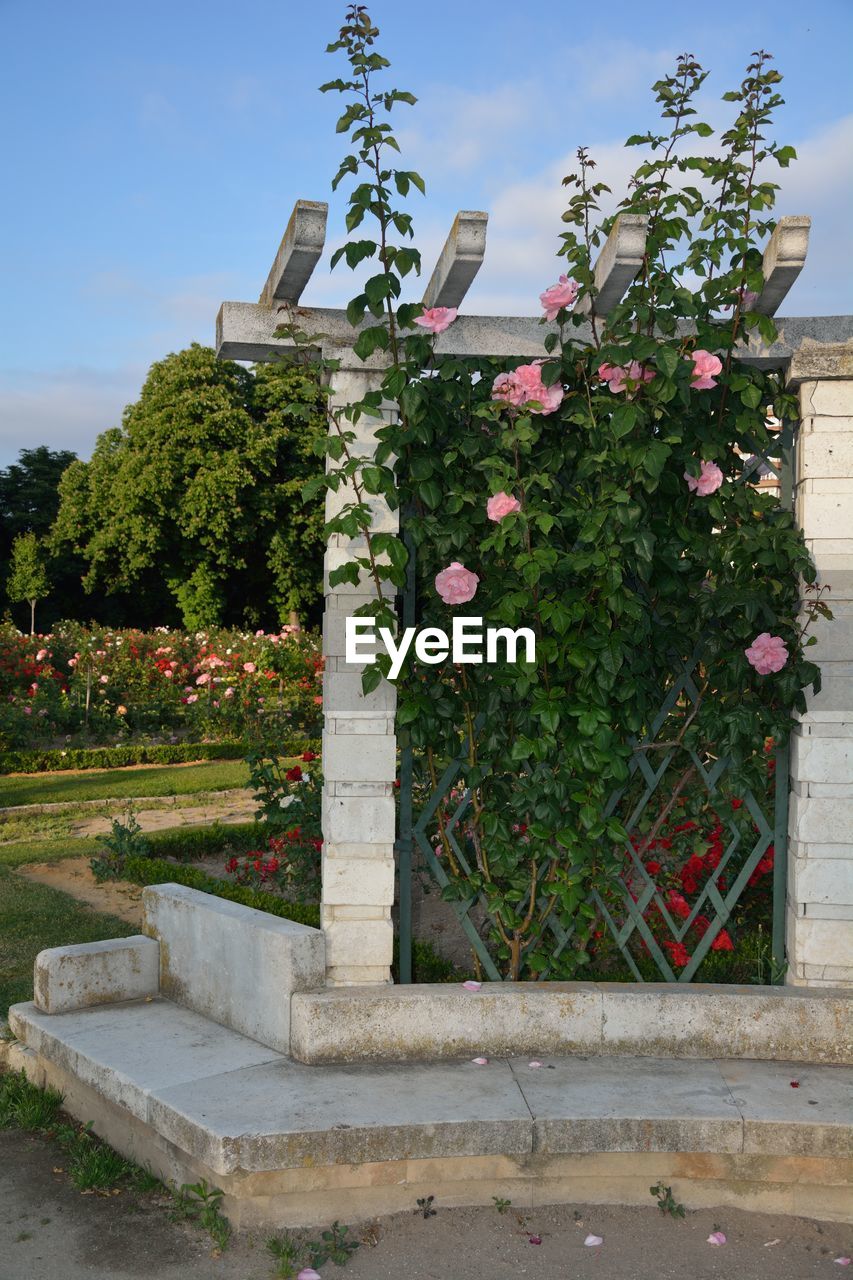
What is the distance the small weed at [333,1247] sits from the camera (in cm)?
309

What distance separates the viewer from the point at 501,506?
379cm

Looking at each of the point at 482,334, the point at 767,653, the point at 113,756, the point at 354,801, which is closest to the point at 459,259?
the point at 482,334

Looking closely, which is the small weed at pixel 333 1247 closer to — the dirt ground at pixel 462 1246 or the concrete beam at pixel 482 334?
the dirt ground at pixel 462 1246

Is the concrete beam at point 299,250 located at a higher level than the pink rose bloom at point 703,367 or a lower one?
higher

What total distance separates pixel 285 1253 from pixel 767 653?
243 centimetres

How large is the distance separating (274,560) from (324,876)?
2467 cm

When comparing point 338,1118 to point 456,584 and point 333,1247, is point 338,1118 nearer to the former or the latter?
point 333,1247

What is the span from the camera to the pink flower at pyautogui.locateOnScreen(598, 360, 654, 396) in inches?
149

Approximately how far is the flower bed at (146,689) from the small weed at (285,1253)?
34.7ft

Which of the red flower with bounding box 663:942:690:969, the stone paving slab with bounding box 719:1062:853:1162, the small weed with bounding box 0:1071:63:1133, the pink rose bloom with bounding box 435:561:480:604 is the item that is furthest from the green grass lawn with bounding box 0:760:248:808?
the stone paving slab with bounding box 719:1062:853:1162

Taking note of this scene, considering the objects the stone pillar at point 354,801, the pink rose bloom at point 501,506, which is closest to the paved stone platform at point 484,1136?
the stone pillar at point 354,801

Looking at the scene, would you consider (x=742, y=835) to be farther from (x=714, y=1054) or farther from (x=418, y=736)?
(x=418, y=736)

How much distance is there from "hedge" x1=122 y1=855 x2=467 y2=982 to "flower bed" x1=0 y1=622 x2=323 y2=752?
639 centimetres

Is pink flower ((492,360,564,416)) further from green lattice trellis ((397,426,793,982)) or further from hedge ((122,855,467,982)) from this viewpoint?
hedge ((122,855,467,982))
